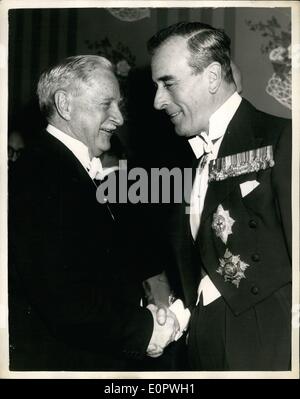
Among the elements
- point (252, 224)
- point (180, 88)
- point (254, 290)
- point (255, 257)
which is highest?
point (180, 88)

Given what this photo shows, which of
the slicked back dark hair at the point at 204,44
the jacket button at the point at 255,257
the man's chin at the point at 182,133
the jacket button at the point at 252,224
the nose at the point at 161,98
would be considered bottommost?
the jacket button at the point at 255,257

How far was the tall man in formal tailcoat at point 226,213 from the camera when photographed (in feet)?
7.93

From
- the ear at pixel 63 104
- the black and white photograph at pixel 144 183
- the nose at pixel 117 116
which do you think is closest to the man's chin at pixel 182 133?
the black and white photograph at pixel 144 183

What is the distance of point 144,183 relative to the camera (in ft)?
8.25

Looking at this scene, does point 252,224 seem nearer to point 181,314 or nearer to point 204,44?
point 181,314

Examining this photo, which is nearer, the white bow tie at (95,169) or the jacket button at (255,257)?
the jacket button at (255,257)

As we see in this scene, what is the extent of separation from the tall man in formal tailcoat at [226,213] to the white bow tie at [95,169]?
0.35 metres

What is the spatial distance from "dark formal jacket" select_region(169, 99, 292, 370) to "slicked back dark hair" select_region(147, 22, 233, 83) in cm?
21

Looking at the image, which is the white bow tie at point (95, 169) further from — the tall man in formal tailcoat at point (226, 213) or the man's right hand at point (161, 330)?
the man's right hand at point (161, 330)

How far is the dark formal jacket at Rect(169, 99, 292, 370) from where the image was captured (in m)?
2.41

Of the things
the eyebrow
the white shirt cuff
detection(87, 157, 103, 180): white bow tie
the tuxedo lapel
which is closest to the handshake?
the white shirt cuff

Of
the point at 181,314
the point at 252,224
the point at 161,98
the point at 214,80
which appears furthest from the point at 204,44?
the point at 181,314

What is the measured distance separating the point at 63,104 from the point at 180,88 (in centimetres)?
50

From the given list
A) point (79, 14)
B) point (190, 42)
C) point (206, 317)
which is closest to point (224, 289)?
point (206, 317)
